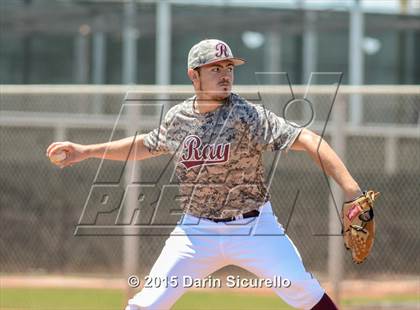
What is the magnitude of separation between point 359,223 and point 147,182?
630 cm

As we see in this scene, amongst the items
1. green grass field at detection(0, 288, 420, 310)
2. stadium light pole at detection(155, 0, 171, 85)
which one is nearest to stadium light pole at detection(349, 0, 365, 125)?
stadium light pole at detection(155, 0, 171, 85)

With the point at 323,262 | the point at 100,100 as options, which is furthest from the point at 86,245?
the point at 100,100

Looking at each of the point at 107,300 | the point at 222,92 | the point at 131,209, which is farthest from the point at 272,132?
the point at 107,300

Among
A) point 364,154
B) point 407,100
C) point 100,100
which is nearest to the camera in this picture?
point 364,154

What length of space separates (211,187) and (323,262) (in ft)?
18.3

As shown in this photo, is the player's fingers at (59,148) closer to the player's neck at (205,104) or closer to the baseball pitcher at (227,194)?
the baseball pitcher at (227,194)

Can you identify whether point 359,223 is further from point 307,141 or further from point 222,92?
point 222,92

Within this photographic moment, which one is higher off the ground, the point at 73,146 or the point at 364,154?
the point at 73,146

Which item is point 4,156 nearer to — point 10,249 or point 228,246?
point 10,249

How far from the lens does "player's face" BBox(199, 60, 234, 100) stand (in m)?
5.89

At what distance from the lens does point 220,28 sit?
69.1 ft

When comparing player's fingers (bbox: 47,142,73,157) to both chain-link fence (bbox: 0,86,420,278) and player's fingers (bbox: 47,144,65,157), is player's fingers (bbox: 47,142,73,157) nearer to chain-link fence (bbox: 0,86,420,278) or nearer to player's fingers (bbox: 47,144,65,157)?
player's fingers (bbox: 47,144,65,157)

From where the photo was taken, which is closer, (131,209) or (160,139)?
(160,139)

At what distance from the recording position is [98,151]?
20.7 feet
